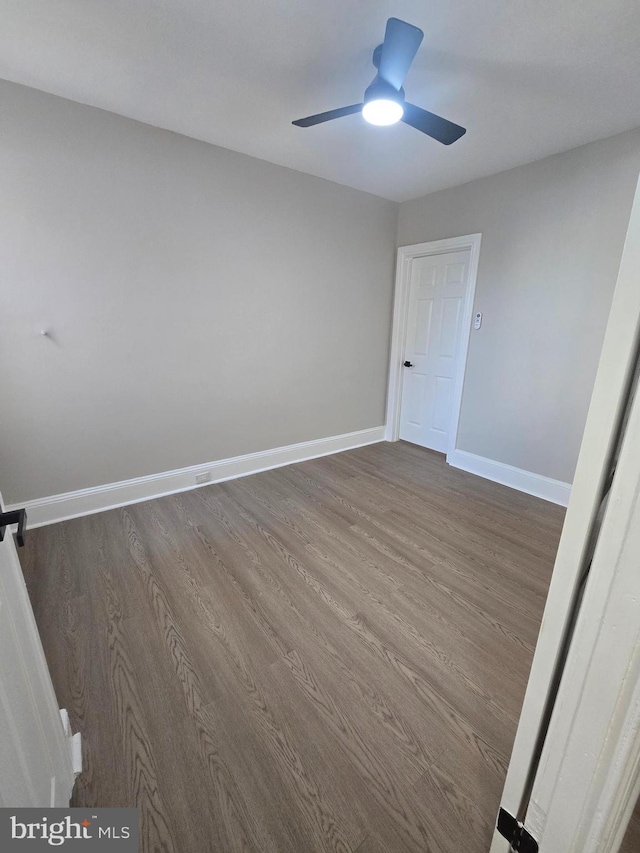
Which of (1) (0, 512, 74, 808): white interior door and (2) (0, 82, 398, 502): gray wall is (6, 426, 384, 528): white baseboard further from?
(1) (0, 512, 74, 808): white interior door

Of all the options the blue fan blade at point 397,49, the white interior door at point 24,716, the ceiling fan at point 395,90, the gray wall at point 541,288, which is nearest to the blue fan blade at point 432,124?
the ceiling fan at point 395,90

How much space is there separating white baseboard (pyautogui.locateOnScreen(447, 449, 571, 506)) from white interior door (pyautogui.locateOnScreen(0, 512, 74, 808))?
3164 millimetres

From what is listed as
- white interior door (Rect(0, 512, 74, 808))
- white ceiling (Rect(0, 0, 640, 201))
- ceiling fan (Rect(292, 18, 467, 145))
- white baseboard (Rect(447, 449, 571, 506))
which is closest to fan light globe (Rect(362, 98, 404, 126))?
ceiling fan (Rect(292, 18, 467, 145))

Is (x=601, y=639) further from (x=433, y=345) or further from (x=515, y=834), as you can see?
(x=433, y=345)

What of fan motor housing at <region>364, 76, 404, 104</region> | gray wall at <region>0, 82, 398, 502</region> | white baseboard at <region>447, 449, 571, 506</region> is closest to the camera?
fan motor housing at <region>364, 76, 404, 104</region>

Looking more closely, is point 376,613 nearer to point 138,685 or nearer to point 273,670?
point 273,670

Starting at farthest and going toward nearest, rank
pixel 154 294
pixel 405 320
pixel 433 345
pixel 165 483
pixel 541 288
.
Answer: pixel 405 320
pixel 433 345
pixel 165 483
pixel 541 288
pixel 154 294

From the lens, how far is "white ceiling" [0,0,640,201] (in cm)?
145

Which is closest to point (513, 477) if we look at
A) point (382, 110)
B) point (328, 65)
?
point (382, 110)

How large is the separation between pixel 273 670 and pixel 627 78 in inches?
127

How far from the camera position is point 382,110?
165 cm

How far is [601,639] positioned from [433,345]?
3525 mm

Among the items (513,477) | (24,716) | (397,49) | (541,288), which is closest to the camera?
(24,716)

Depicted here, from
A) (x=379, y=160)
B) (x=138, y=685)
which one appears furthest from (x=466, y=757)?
(x=379, y=160)
